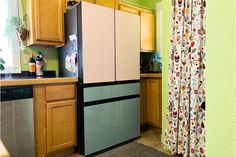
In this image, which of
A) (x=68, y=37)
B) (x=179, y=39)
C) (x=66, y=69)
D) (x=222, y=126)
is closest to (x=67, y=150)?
(x=66, y=69)

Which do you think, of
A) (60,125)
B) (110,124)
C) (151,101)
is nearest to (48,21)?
(60,125)

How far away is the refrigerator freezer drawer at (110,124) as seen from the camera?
2064mm

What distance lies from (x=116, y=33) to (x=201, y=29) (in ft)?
3.25

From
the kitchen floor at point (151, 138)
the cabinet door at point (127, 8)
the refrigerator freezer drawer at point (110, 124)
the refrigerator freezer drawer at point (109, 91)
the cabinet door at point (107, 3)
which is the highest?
the cabinet door at point (127, 8)

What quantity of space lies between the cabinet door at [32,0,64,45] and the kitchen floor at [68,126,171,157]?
1.44 m

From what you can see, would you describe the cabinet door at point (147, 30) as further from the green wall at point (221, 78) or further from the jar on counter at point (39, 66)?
the green wall at point (221, 78)

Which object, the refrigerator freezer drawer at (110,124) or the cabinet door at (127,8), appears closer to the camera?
the refrigerator freezer drawer at (110,124)

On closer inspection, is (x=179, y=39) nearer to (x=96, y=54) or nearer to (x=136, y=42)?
(x=136, y=42)

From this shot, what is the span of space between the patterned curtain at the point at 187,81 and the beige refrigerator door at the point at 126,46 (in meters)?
0.57

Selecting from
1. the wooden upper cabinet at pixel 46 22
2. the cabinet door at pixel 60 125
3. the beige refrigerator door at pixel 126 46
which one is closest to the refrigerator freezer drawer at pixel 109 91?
the beige refrigerator door at pixel 126 46

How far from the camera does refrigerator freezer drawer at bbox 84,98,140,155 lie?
2.06 metres

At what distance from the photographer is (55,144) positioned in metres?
1.95

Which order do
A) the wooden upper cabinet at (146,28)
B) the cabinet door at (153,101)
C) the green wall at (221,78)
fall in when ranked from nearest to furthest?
the green wall at (221,78) → the cabinet door at (153,101) → the wooden upper cabinet at (146,28)

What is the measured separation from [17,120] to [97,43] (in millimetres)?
1151
